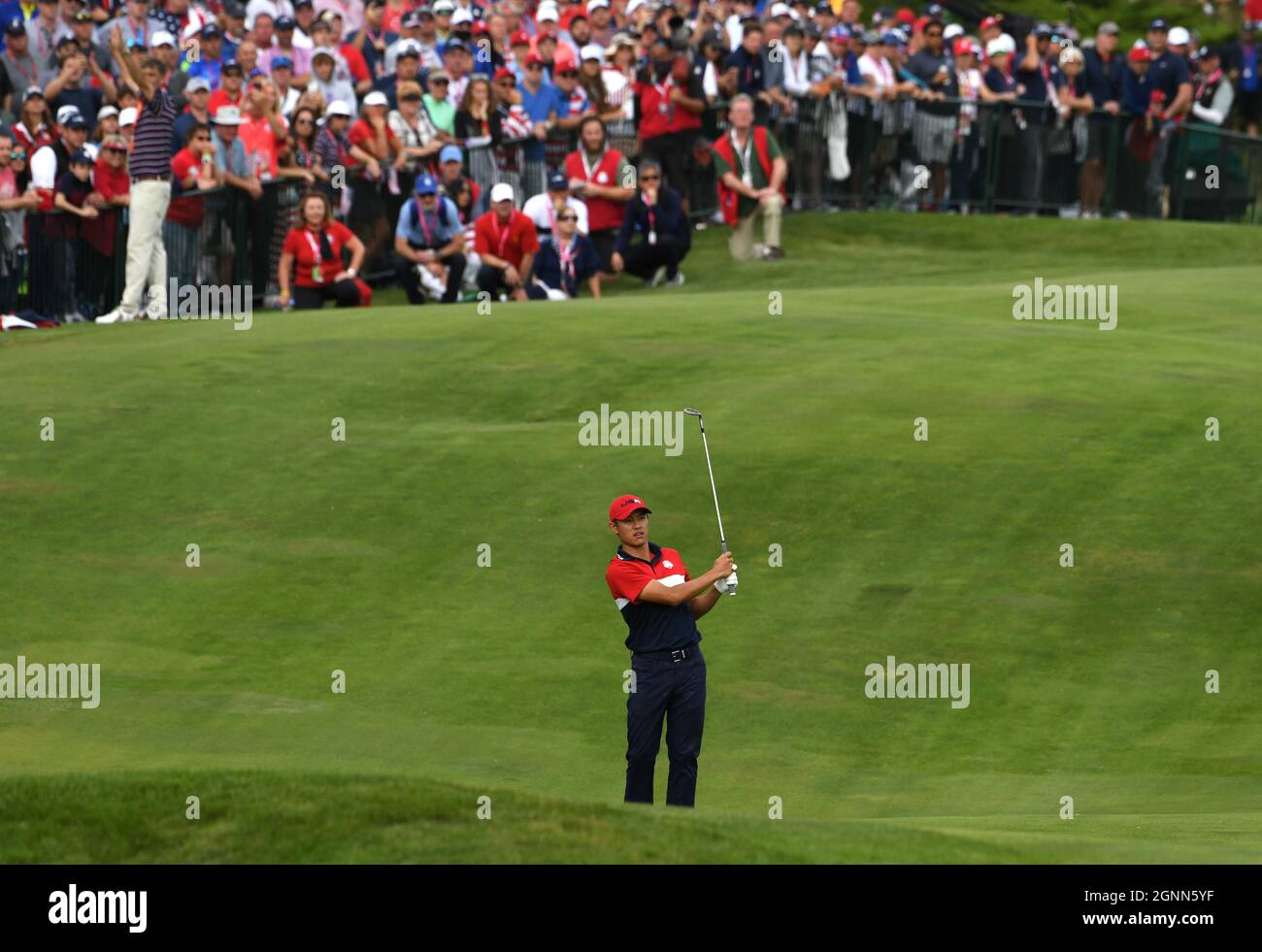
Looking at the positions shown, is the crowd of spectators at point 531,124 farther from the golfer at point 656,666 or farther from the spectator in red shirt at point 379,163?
the golfer at point 656,666

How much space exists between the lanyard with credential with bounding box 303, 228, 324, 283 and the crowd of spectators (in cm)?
3

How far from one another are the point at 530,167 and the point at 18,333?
959 cm

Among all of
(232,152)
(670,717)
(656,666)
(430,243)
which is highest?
(232,152)

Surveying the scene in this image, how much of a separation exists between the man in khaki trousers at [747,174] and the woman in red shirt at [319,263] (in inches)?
281

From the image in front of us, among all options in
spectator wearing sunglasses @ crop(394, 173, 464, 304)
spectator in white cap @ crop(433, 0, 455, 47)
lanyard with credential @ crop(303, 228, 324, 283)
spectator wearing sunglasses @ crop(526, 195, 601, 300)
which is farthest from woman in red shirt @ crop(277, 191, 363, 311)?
spectator in white cap @ crop(433, 0, 455, 47)

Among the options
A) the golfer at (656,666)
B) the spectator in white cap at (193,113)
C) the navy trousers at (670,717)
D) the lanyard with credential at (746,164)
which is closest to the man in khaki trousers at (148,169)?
the spectator in white cap at (193,113)

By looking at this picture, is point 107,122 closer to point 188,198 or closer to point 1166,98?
point 188,198

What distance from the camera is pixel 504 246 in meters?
29.6

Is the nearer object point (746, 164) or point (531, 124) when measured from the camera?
point (531, 124)

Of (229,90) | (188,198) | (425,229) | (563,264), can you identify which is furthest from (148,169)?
(563,264)

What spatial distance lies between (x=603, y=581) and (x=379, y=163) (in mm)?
14016

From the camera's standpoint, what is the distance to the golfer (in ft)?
44.8

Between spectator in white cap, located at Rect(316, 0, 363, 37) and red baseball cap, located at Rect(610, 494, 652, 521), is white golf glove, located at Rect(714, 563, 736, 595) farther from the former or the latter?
spectator in white cap, located at Rect(316, 0, 363, 37)
